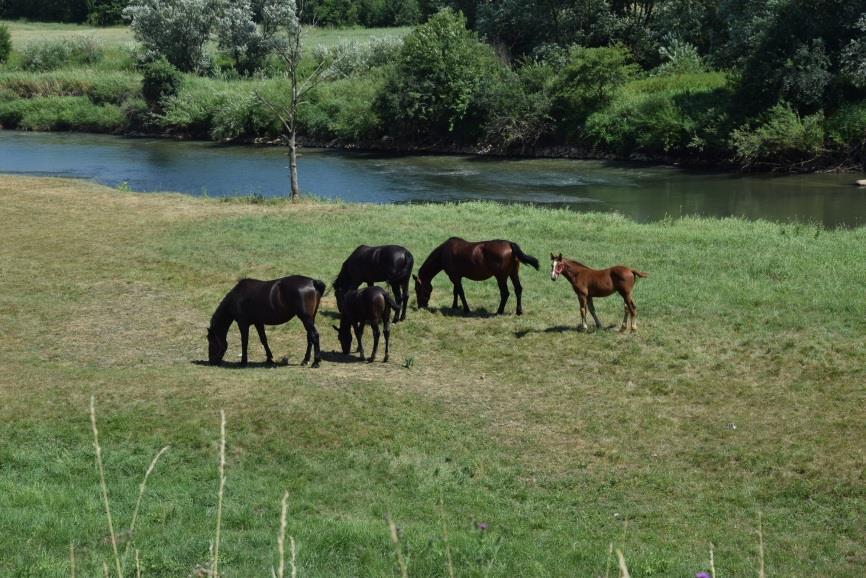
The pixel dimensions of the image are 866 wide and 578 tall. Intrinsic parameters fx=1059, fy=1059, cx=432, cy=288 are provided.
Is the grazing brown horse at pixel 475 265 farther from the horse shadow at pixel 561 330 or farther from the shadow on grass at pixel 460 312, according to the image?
the horse shadow at pixel 561 330

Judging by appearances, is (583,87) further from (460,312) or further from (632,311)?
(632,311)

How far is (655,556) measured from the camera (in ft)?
28.8

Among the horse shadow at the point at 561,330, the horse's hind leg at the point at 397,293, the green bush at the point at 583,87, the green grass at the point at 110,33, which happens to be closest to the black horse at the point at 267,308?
the horse's hind leg at the point at 397,293

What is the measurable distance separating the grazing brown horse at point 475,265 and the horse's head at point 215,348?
384 centimetres

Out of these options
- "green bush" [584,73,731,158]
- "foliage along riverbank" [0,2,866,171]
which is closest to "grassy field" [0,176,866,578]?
"foliage along riverbank" [0,2,866,171]

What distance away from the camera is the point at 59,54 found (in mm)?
77938

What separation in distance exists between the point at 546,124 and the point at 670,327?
38.0 m

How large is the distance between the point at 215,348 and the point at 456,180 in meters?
29.2

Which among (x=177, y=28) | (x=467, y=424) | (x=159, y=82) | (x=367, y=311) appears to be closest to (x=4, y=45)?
(x=177, y=28)

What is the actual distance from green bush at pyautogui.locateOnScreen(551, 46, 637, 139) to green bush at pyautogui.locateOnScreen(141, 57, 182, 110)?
79.1 feet

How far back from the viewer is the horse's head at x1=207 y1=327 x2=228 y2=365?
49.5 ft

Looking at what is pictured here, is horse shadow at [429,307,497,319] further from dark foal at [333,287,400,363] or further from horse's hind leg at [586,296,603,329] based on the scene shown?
dark foal at [333,287,400,363]

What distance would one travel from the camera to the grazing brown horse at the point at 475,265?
1711 cm

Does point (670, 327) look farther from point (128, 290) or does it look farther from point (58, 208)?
point (58, 208)
